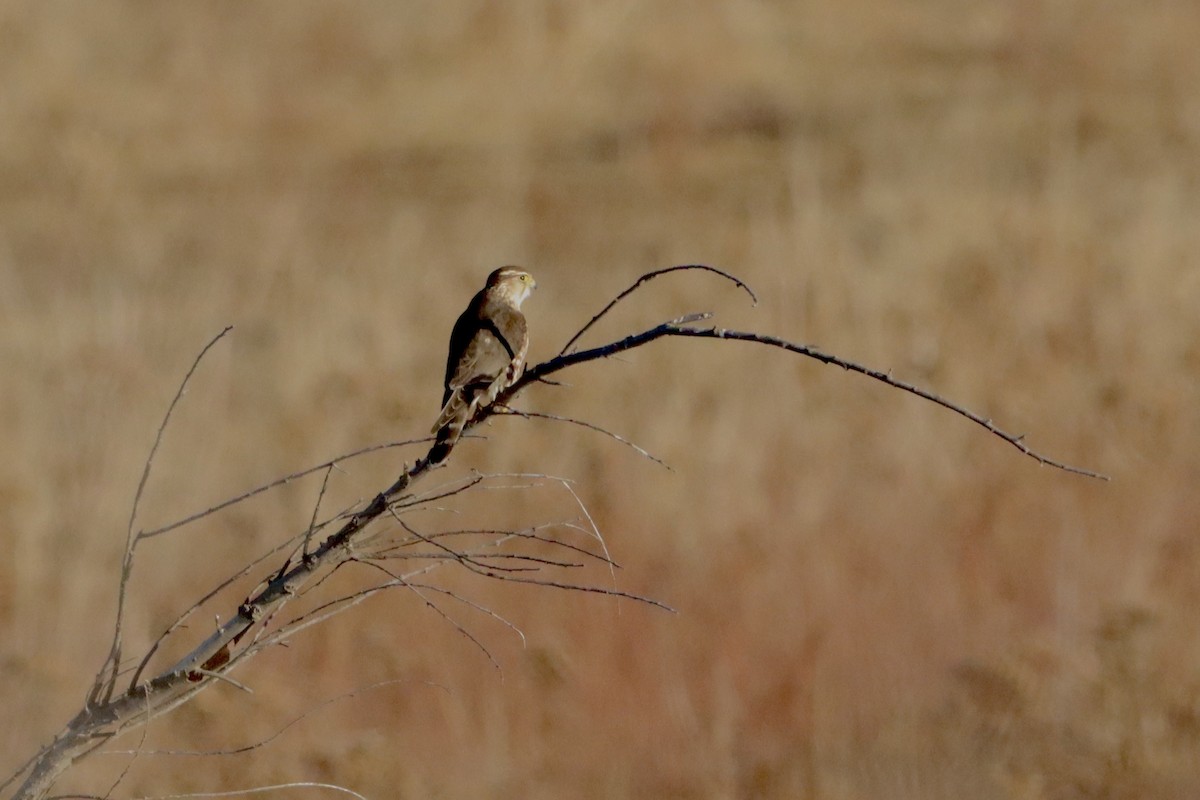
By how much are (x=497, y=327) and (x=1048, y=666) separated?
9.58ft

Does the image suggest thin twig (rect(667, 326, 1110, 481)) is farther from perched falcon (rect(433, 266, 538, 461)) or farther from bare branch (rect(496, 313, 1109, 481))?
perched falcon (rect(433, 266, 538, 461))

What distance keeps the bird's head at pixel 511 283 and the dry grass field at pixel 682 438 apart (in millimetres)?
A: 1254

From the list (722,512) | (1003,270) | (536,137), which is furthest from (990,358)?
(536,137)

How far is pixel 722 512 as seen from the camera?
774cm

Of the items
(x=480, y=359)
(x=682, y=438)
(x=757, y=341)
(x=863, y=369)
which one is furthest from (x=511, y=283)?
(x=682, y=438)

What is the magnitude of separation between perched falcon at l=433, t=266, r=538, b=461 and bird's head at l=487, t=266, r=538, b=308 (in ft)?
0.32

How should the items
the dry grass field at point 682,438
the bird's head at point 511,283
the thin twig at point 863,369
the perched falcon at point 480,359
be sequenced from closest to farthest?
the thin twig at point 863,369 < the perched falcon at point 480,359 < the bird's head at point 511,283 < the dry grass field at point 682,438

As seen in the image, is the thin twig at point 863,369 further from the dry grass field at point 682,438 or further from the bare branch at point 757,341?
the dry grass field at point 682,438

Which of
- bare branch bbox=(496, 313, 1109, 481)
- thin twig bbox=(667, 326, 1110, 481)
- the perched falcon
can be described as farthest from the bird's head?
thin twig bbox=(667, 326, 1110, 481)

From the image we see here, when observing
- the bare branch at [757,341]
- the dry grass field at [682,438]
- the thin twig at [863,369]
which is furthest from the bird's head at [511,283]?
the thin twig at [863,369]

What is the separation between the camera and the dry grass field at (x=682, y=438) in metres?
5.84

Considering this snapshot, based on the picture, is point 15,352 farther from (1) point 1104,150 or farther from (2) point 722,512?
(1) point 1104,150

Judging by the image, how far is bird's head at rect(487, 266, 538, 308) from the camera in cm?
449

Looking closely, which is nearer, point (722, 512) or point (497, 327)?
point (497, 327)
